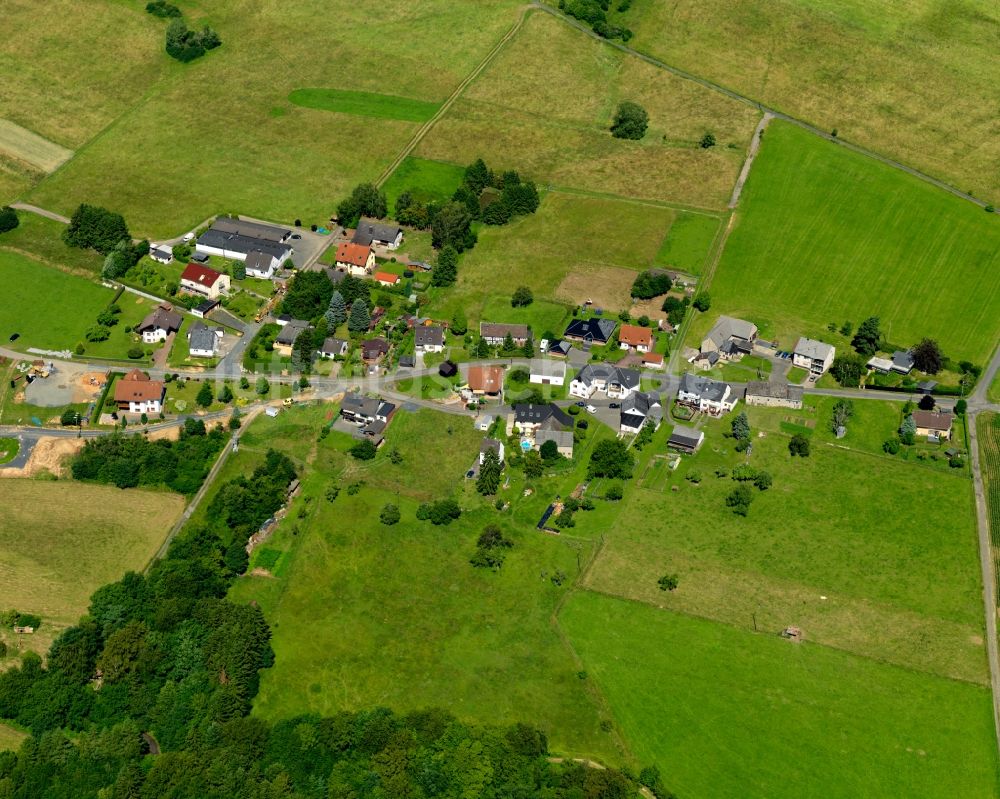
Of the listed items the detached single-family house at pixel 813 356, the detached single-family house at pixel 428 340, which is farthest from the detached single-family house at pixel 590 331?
the detached single-family house at pixel 813 356

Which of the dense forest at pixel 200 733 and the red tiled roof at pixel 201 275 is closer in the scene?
the dense forest at pixel 200 733

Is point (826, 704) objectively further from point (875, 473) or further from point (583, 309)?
point (583, 309)

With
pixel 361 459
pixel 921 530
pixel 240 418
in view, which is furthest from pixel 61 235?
pixel 921 530

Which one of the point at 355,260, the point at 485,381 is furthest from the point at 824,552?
the point at 355,260

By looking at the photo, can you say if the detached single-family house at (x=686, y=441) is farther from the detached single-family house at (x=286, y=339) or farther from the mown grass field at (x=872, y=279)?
the detached single-family house at (x=286, y=339)

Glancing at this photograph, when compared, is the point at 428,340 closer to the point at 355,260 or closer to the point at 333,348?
→ the point at 333,348

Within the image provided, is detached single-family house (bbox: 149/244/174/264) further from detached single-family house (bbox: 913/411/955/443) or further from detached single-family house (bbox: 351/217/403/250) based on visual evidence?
detached single-family house (bbox: 913/411/955/443)
